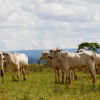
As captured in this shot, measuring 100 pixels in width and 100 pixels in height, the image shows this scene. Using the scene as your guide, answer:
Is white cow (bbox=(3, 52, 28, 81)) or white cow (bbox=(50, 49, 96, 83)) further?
white cow (bbox=(3, 52, 28, 81))

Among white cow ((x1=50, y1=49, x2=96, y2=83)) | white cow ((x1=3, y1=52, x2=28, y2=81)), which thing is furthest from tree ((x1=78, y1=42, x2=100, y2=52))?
white cow ((x1=50, y1=49, x2=96, y2=83))

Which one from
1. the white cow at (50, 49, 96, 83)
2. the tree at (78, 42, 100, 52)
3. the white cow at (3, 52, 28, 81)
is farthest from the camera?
the tree at (78, 42, 100, 52)

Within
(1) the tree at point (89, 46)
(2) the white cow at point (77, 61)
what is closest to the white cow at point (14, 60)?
(2) the white cow at point (77, 61)

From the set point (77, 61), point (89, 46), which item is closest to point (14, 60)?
point (77, 61)

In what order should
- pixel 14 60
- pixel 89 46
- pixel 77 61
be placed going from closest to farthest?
pixel 77 61, pixel 14 60, pixel 89 46

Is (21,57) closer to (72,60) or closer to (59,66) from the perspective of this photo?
(59,66)

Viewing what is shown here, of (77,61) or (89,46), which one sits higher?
(89,46)

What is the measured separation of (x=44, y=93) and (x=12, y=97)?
176 cm

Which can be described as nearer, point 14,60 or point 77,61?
point 77,61

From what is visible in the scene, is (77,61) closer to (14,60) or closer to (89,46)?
(14,60)

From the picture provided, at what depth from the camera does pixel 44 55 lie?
901 inches

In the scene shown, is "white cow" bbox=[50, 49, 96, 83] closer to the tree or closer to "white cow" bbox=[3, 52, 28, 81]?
"white cow" bbox=[3, 52, 28, 81]

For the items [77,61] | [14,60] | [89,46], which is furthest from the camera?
[89,46]

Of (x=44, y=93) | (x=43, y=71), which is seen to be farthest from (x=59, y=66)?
(x=43, y=71)
